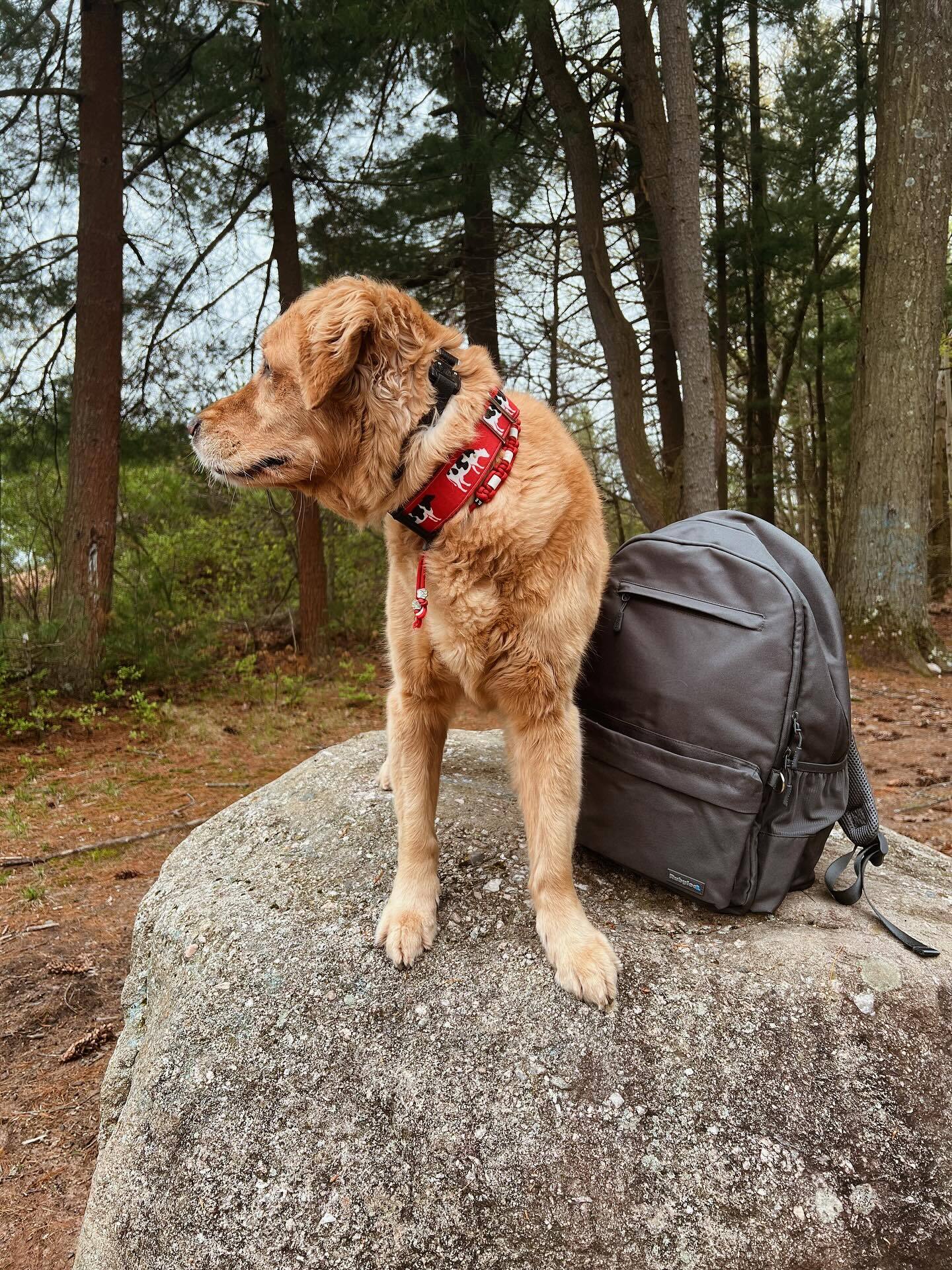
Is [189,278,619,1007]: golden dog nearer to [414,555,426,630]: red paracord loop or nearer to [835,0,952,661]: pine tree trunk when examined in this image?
[414,555,426,630]: red paracord loop

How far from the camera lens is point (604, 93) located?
862 centimetres

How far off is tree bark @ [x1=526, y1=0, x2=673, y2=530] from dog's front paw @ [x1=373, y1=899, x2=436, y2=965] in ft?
19.0

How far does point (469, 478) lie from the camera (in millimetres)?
2186

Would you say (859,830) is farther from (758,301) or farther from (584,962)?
(758,301)

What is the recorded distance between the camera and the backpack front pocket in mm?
2234

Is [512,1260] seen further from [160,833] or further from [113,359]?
[113,359]

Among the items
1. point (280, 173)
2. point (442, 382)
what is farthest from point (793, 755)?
point (280, 173)

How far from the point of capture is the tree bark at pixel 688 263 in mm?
6359

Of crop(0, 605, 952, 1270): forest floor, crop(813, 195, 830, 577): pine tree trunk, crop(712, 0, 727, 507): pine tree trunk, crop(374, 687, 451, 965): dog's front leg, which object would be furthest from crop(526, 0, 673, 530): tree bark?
crop(374, 687, 451, 965): dog's front leg

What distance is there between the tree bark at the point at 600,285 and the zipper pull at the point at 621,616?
513 centimetres

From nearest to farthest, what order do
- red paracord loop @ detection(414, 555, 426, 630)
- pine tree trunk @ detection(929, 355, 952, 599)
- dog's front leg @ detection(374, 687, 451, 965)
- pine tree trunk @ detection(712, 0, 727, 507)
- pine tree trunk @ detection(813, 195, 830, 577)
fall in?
red paracord loop @ detection(414, 555, 426, 630) < dog's front leg @ detection(374, 687, 451, 965) < pine tree trunk @ detection(712, 0, 727, 507) < pine tree trunk @ detection(813, 195, 830, 577) < pine tree trunk @ detection(929, 355, 952, 599)

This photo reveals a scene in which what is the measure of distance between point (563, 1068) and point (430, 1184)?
1.30ft

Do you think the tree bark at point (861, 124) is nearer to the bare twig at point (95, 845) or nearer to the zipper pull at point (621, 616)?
the zipper pull at point (621, 616)

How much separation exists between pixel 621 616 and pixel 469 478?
72cm
